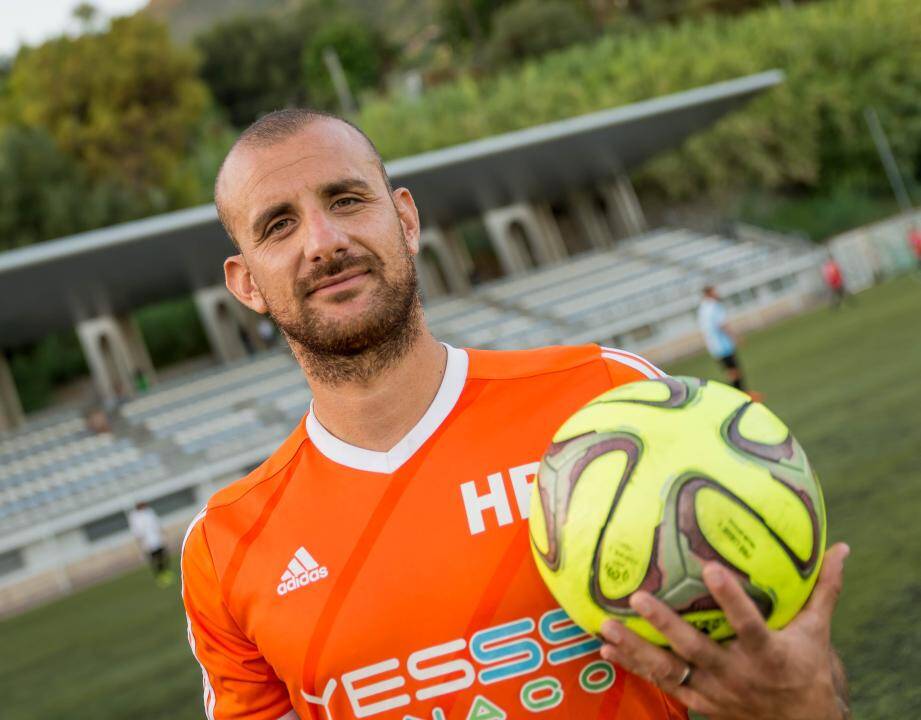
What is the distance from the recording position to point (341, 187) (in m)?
2.19

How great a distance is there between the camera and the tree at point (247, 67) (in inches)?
2630

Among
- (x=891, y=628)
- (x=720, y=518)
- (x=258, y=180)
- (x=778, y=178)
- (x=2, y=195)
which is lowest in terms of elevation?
(x=778, y=178)

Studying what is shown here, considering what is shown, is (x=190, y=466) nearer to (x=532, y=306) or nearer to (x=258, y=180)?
(x=532, y=306)

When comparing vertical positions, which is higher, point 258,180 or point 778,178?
point 258,180

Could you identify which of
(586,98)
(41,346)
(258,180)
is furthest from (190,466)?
(586,98)

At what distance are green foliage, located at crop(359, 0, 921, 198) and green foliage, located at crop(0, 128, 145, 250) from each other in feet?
33.7

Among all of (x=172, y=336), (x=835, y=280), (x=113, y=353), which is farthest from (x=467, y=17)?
(x=835, y=280)

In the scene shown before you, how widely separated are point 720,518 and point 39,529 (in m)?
19.7

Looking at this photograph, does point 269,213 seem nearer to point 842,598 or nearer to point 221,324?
point 842,598

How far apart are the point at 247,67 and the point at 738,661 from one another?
69.9m

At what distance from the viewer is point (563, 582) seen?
1.82m

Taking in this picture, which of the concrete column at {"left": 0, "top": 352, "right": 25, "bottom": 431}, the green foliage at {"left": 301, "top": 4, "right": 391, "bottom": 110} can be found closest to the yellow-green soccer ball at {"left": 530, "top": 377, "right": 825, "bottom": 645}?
the concrete column at {"left": 0, "top": 352, "right": 25, "bottom": 431}

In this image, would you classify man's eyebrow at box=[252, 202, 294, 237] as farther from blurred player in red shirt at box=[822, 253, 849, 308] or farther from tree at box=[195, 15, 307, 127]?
tree at box=[195, 15, 307, 127]

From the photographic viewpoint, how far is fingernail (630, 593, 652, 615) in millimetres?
1613
